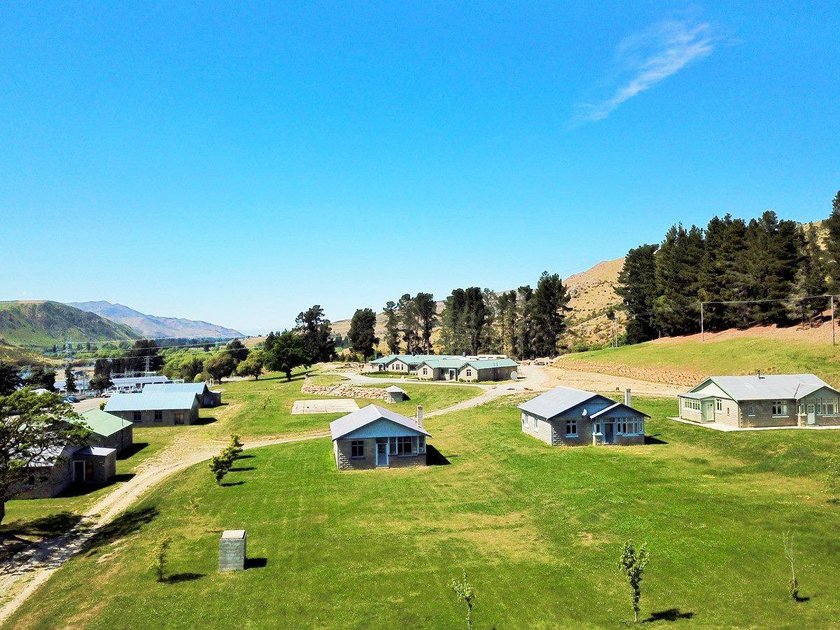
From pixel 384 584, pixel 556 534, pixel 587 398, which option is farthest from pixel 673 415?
pixel 384 584

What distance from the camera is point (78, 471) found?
46.0 meters

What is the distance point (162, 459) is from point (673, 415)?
172ft

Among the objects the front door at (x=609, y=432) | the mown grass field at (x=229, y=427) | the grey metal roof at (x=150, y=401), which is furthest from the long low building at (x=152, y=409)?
the front door at (x=609, y=432)

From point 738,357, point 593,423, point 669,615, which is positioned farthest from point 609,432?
point 738,357

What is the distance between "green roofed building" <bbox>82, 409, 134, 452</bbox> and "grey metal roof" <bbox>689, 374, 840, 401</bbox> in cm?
5960

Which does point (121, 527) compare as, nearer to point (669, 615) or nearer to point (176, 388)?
point (669, 615)

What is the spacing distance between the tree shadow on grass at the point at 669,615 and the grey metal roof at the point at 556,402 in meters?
27.7

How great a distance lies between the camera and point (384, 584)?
24.8 metres

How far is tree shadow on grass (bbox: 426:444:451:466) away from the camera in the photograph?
152ft

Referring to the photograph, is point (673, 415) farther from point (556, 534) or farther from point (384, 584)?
point (384, 584)

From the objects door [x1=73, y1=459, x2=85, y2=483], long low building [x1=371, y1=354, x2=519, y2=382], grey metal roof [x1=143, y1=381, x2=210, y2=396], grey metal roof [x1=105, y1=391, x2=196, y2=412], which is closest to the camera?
door [x1=73, y1=459, x2=85, y2=483]

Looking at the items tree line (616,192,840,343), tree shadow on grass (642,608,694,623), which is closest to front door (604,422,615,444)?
tree shadow on grass (642,608,694,623)

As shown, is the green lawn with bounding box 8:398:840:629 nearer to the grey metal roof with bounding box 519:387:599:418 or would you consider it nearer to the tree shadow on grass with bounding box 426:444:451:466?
the tree shadow on grass with bounding box 426:444:451:466

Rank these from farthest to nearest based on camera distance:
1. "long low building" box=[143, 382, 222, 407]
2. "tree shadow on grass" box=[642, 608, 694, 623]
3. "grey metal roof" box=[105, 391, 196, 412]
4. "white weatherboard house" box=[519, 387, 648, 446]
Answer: "long low building" box=[143, 382, 222, 407] → "grey metal roof" box=[105, 391, 196, 412] → "white weatherboard house" box=[519, 387, 648, 446] → "tree shadow on grass" box=[642, 608, 694, 623]
